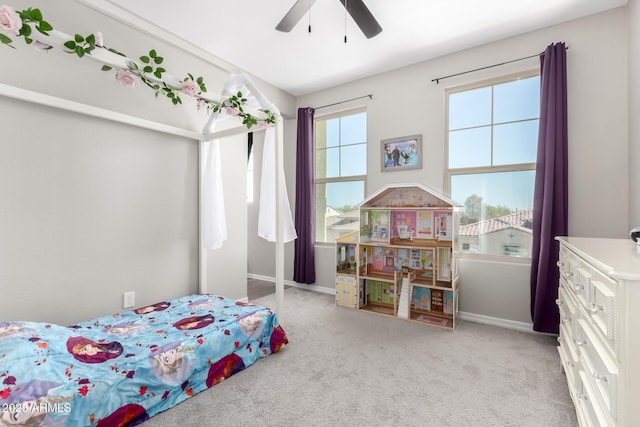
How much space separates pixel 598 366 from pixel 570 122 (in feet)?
7.54

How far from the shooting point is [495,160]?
2992 mm

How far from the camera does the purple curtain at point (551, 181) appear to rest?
8.32ft

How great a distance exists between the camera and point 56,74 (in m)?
2.15

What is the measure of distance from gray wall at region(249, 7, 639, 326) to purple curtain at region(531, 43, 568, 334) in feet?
0.47

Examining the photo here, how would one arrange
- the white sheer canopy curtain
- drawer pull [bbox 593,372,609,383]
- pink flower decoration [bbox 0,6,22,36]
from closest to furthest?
drawer pull [bbox 593,372,609,383], pink flower decoration [bbox 0,6,22,36], the white sheer canopy curtain

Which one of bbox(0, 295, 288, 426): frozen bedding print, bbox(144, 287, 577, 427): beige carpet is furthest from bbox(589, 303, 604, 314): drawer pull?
bbox(0, 295, 288, 426): frozen bedding print

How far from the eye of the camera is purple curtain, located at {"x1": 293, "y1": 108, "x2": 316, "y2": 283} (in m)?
4.06

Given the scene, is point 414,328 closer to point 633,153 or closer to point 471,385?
point 471,385

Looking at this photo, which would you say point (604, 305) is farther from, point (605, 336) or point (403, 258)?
point (403, 258)

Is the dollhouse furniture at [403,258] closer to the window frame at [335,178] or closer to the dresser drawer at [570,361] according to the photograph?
the window frame at [335,178]

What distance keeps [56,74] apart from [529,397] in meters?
3.86

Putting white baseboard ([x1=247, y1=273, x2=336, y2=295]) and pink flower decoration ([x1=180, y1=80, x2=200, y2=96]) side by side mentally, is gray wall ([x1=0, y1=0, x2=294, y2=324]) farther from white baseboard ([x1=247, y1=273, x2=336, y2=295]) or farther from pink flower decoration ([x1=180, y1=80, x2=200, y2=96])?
white baseboard ([x1=247, y1=273, x2=336, y2=295])

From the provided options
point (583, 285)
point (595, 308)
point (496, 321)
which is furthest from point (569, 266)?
point (496, 321)

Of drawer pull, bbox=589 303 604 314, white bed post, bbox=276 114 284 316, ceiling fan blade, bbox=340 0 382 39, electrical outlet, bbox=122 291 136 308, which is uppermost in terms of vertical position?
ceiling fan blade, bbox=340 0 382 39
